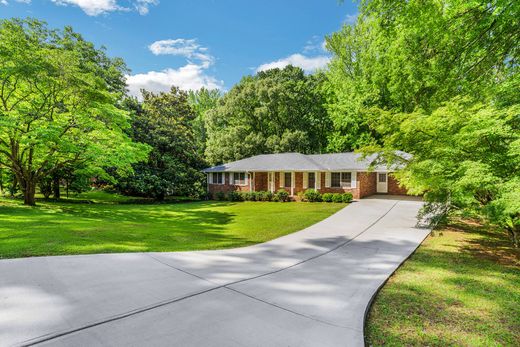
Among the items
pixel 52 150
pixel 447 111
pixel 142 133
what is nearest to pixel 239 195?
pixel 142 133

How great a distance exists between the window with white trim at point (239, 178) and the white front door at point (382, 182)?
39.4 ft

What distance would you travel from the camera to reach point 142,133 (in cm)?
2448

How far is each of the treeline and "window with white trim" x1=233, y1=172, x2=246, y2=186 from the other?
4.90 metres

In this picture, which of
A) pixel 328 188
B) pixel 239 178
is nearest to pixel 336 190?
pixel 328 188

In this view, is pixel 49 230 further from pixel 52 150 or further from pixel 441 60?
pixel 441 60

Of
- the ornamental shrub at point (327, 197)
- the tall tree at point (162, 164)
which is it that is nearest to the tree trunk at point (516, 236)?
the ornamental shrub at point (327, 197)

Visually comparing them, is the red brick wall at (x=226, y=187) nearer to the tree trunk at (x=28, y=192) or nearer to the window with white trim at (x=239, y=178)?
the window with white trim at (x=239, y=178)

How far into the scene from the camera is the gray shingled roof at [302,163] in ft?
66.2

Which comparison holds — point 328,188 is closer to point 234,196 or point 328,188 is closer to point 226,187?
point 234,196

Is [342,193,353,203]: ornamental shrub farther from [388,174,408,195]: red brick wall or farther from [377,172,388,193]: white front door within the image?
[388,174,408,195]: red brick wall

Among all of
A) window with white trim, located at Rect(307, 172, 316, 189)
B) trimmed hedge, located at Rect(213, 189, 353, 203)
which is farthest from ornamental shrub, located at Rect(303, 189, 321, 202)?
window with white trim, located at Rect(307, 172, 316, 189)

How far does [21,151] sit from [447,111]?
2139 cm

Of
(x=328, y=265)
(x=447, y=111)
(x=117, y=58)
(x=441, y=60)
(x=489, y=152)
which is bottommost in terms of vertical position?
(x=328, y=265)

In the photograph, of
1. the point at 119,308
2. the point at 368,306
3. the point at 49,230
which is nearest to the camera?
the point at 119,308
